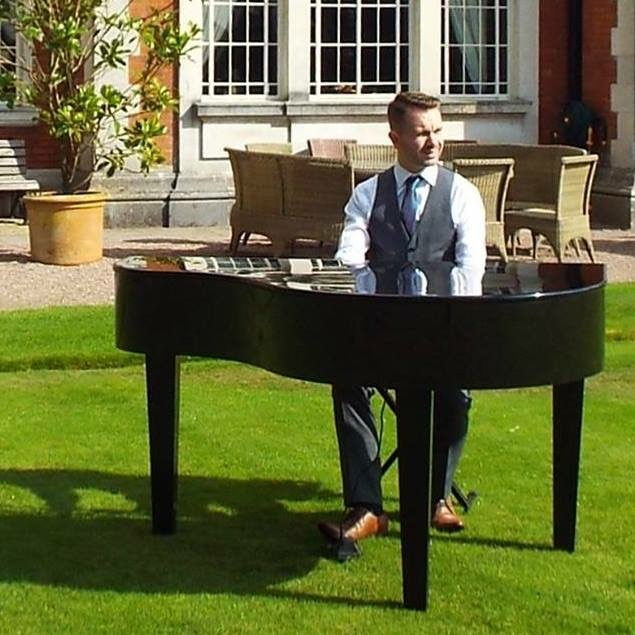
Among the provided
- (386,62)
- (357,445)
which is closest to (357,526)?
(357,445)

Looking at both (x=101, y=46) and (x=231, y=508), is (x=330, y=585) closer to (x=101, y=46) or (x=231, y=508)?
(x=231, y=508)

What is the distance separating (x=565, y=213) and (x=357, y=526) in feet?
26.2

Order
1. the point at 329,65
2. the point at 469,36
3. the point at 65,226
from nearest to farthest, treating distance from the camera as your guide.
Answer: the point at 65,226 → the point at 329,65 → the point at 469,36

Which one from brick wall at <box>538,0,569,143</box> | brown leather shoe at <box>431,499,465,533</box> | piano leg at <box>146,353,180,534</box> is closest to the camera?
piano leg at <box>146,353,180,534</box>

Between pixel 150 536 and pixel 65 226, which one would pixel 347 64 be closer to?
pixel 65 226

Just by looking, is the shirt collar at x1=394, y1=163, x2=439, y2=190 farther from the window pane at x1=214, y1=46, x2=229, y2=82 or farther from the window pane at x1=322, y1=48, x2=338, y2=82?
the window pane at x1=322, y1=48, x2=338, y2=82

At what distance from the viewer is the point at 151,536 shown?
19.5 feet

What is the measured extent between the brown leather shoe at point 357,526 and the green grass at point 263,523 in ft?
0.30

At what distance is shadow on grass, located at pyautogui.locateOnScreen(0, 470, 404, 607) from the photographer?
5438mm

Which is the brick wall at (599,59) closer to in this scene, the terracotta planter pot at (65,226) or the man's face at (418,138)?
the terracotta planter pot at (65,226)

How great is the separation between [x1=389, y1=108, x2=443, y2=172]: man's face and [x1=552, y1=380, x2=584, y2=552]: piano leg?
928 mm

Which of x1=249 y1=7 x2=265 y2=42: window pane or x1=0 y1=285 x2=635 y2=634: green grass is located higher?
x1=249 y1=7 x2=265 y2=42: window pane

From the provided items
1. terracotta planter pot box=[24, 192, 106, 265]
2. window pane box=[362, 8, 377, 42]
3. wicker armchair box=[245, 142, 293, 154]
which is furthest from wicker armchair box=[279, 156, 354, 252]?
window pane box=[362, 8, 377, 42]

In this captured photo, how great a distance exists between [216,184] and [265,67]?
155 cm
